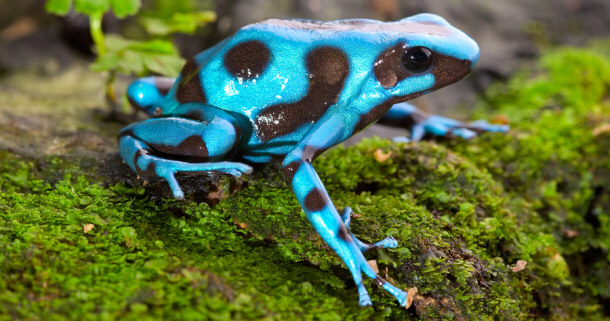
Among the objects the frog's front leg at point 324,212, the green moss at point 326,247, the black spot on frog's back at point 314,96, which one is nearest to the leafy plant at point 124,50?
the green moss at point 326,247

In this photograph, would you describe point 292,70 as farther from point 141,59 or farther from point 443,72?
point 141,59

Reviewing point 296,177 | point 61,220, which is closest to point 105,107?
point 61,220

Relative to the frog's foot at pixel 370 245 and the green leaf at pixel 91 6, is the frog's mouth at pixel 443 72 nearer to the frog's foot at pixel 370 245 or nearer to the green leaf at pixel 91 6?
the frog's foot at pixel 370 245

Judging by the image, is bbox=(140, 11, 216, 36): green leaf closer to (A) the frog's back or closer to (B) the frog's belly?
(A) the frog's back

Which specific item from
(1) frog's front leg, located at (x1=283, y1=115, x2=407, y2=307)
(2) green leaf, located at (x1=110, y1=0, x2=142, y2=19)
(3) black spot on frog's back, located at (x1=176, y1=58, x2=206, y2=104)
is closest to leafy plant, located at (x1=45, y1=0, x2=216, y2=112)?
(2) green leaf, located at (x1=110, y1=0, x2=142, y2=19)

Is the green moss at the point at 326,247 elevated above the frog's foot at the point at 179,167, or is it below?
below

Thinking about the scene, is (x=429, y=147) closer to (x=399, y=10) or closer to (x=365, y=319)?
(x=365, y=319)
